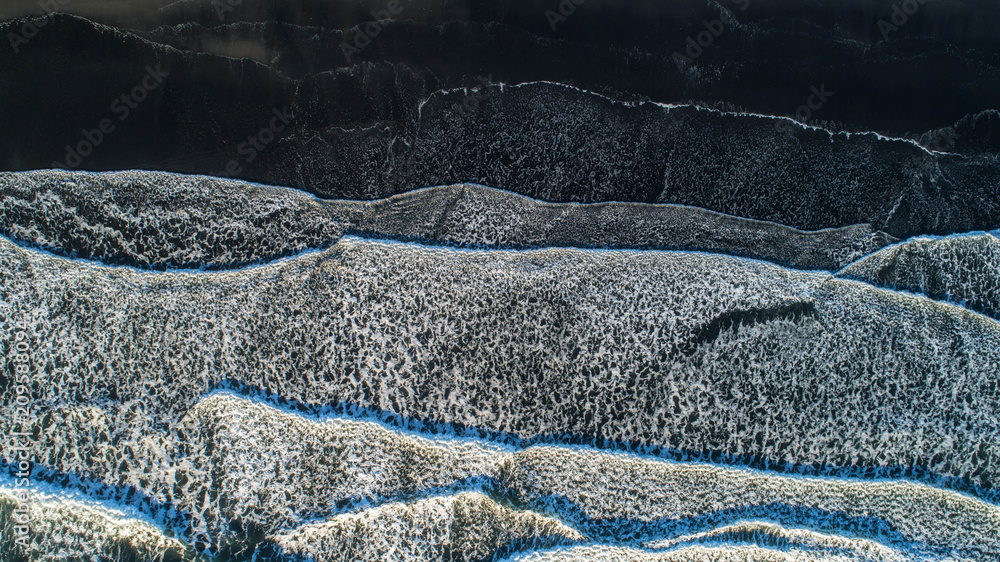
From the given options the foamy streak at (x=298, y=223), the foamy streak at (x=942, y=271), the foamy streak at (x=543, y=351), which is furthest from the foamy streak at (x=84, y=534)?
the foamy streak at (x=942, y=271)

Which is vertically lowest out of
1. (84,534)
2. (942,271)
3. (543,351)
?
(84,534)

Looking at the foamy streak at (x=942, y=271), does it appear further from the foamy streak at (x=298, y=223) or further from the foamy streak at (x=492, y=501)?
the foamy streak at (x=492, y=501)

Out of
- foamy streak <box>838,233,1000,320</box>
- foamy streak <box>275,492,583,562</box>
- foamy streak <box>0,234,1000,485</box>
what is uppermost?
foamy streak <box>838,233,1000,320</box>

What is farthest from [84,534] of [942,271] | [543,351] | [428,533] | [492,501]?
[942,271]

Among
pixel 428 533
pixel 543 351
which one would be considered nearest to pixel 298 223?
pixel 543 351

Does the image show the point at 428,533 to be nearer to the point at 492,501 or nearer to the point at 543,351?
the point at 492,501

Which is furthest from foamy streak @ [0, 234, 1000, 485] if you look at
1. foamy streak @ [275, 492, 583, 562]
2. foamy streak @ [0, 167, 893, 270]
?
foamy streak @ [275, 492, 583, 562]

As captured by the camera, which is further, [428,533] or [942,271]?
[942,271]

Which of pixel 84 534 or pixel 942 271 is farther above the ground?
pixel 942 271

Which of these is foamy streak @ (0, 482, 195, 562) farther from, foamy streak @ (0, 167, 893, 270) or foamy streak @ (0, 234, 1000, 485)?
foamy streak @ (0, 167, 893, 270)
